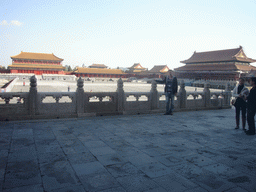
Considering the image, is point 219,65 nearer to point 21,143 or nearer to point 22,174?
point 21,143

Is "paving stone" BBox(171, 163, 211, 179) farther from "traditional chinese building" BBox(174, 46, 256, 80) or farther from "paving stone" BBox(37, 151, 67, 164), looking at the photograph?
"traditional chinese building" BBox(174, 46, 256, 80)

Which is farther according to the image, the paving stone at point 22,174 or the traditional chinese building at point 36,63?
the traditional chinese building at point 36,63

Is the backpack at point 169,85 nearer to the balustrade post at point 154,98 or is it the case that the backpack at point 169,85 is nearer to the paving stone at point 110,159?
the balustrade post at point 154,98

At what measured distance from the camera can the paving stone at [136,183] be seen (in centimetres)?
241

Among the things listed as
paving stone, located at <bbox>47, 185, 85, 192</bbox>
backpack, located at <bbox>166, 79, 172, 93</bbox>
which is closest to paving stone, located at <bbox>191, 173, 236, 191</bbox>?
paving stone, located at <bbox>47, 185, 85, 192</bbox>

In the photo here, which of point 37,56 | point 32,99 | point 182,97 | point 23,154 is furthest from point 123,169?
point 37,56

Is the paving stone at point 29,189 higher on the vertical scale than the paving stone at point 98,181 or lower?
higher

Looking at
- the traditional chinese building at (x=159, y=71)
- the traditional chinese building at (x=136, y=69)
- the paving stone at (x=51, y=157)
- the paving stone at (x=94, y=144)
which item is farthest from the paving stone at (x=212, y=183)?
the traditional chinese building at (x=136, y=69)

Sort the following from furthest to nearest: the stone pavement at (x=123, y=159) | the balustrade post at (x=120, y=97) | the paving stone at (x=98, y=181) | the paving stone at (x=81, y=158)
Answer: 1. the balustrade post at (x=120, y=97)
2. the paving stone at (x=81, y=158)
3. the stone pavement at (x=123, y=159)
4. the paving stone at (x=98, y=181)

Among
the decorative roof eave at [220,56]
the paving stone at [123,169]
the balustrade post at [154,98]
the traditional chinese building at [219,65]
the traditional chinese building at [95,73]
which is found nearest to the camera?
the paving stone at [123,169]

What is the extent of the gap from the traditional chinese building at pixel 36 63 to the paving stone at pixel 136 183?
195 ft

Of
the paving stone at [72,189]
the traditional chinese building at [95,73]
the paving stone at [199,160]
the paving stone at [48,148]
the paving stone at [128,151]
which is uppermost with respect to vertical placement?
the traditional chinese building at [95,73]

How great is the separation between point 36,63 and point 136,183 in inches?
2402

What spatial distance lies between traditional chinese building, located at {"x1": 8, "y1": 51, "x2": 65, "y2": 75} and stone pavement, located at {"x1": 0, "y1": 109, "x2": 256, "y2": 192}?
5574 cm
